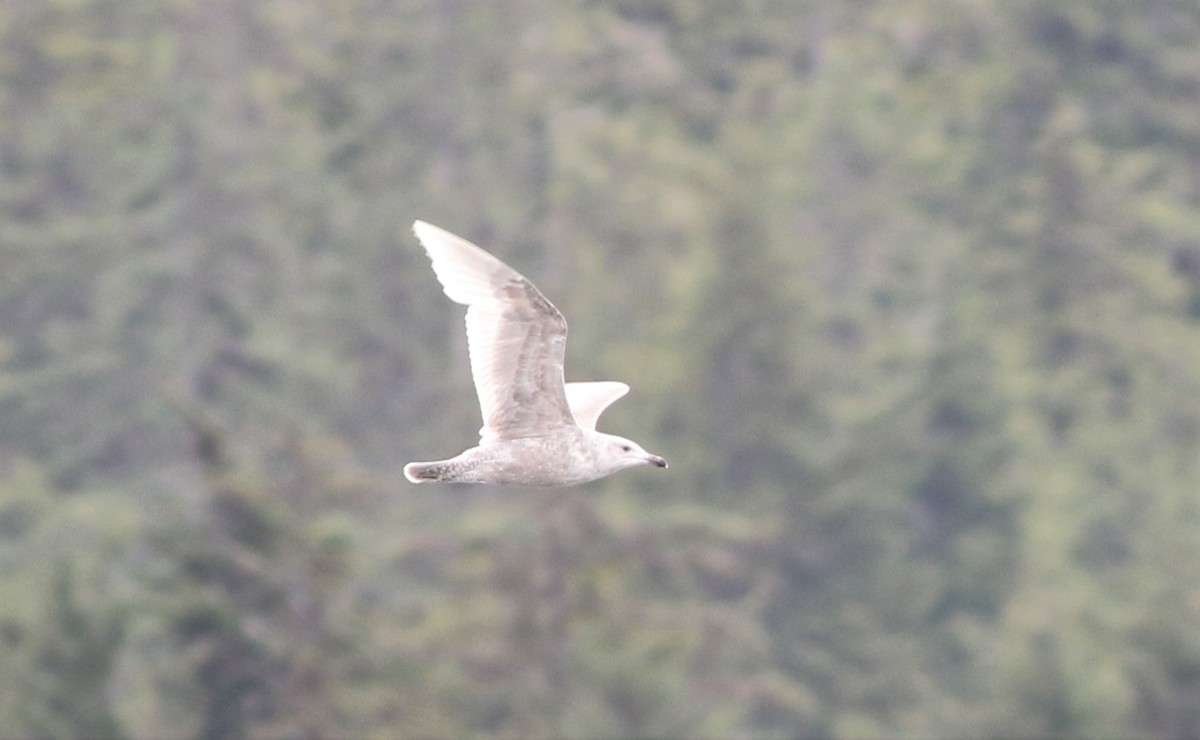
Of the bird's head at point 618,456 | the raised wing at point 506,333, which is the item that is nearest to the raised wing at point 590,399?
the bird's head at point 618,456

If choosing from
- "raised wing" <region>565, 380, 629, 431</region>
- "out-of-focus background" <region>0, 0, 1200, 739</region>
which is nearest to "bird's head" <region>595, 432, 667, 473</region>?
"raised wing" <region>565, 380, 629, 431</region>

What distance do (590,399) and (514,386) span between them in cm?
141

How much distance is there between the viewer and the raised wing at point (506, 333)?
10.1 meters

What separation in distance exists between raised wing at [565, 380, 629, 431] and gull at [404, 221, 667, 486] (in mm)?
611

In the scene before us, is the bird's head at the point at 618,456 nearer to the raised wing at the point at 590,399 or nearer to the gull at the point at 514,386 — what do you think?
the gull at the point at 514,386

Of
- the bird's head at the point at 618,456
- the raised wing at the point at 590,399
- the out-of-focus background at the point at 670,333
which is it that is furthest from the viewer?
the out-of-focus background at the point at 670,333

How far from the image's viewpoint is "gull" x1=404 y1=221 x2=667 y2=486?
10125 millimetres

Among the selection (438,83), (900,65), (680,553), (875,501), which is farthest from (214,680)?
(900,65)

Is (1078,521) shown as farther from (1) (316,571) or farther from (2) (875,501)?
(1) (316,571)

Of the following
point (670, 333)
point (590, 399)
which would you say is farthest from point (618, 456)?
point (670, 333)

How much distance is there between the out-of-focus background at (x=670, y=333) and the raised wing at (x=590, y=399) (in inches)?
195

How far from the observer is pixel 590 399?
11.7 meters

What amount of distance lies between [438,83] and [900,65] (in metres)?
7.65

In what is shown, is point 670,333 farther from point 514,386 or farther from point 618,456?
point 514,386
